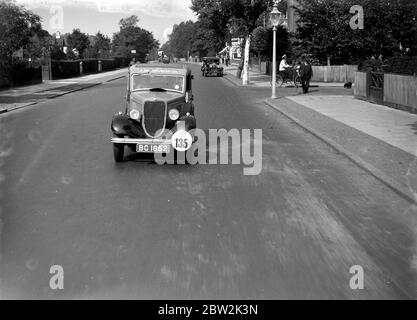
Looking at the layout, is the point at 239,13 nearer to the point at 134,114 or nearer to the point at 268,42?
the point at 268,42

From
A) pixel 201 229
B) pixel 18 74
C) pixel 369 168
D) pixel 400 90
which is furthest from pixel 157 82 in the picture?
pixel 18 74

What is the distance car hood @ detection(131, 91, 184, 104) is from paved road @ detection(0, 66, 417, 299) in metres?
1.20

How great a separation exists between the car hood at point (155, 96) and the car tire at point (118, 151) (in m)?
1.00

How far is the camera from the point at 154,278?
450 cm

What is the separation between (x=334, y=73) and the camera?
36.8 meters

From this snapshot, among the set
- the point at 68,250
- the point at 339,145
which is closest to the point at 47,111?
the point at 339,145

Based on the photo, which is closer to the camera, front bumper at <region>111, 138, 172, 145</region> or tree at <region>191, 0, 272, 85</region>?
front bumper at <region>111, 138, 172, 145</region>

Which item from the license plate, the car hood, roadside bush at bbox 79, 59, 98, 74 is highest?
roadside bush at bbox 79, 59, 98, 74

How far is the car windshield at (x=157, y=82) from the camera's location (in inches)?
421

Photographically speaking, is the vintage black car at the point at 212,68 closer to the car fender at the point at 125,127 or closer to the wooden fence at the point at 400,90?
the wooden fence at the point at 400,90

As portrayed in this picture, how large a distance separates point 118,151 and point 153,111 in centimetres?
100

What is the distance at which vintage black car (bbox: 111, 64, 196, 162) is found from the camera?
9.41m

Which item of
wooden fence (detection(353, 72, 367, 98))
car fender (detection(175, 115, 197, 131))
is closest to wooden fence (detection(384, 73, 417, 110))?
wooden fence (detection(353, 72, 367, 98))

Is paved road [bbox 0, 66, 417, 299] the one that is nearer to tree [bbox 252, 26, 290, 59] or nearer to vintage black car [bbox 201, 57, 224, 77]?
tree [bbox 252, 26, 290, 59]
